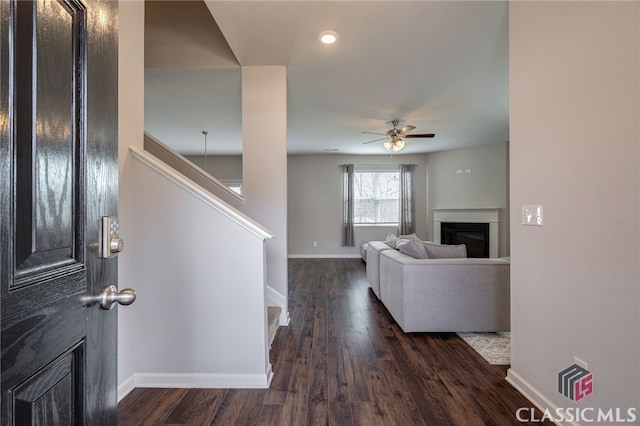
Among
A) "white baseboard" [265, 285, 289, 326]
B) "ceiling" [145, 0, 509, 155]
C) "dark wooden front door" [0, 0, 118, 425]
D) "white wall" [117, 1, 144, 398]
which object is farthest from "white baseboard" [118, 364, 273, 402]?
"ceiling" [145, 0, 509, 155]

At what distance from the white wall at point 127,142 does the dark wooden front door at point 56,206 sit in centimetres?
116

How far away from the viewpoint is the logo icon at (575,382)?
1.41 metres

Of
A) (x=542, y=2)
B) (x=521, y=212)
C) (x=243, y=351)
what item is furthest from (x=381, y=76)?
(x=243, y=351)

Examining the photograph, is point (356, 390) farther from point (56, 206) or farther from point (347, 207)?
point (347, 207)

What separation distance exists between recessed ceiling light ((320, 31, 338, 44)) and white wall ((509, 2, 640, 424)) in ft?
4.15

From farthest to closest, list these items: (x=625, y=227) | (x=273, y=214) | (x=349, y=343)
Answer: (x=273, y=214) → (x=349, y=343) → (x=625, y=227)

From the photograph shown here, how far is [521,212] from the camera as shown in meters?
1.84

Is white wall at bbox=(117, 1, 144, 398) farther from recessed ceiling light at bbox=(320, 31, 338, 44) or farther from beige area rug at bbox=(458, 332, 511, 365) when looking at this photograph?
beige area rug at bbox=(458, 332, 511, 365)

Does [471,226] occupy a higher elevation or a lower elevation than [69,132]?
lower

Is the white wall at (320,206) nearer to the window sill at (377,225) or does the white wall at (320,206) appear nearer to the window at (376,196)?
the window sill at (377,225)

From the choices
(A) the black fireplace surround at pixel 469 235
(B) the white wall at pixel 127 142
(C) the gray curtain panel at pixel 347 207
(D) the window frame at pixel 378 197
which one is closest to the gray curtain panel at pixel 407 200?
(D) the window frame at pixel 378 197

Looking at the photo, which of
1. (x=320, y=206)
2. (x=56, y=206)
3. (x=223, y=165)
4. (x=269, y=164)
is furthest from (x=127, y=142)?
(x=223, y=165)

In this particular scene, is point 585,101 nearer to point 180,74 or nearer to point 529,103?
point 529,103

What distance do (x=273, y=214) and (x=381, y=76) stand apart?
1889 mm
